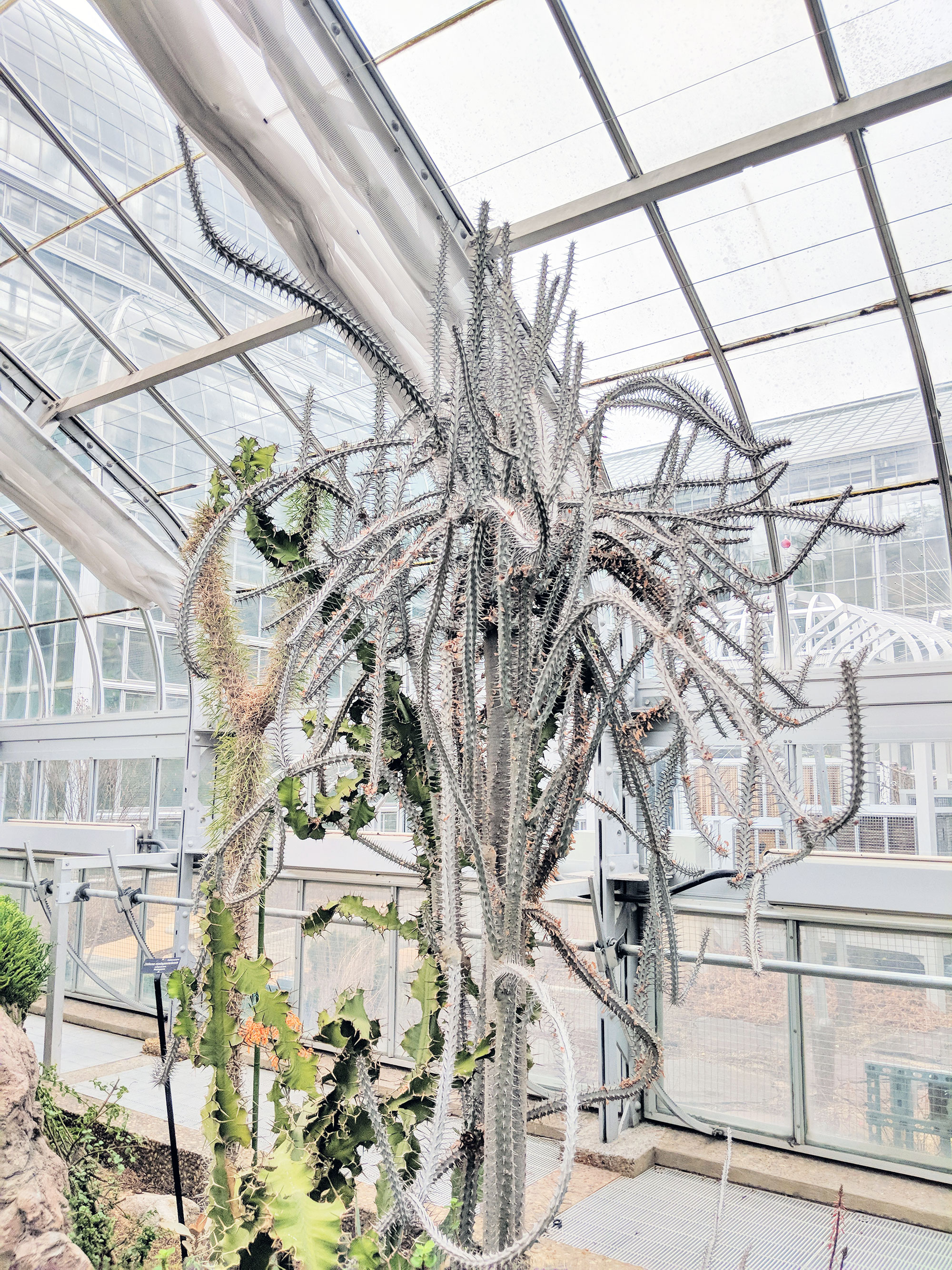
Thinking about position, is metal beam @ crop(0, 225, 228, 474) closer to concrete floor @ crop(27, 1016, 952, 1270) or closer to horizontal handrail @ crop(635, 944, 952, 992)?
horizontal handrail @ crop(635, 944, 952, 992)

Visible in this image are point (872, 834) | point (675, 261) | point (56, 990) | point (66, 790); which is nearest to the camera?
point (675, 261)

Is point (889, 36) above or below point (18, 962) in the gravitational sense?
above

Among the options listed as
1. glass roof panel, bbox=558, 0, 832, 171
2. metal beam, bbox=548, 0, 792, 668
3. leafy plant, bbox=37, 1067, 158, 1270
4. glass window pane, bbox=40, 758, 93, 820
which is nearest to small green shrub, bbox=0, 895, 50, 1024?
leafy plant, bbox=37, 1067, 158, 1270

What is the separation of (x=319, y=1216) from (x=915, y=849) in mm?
2984

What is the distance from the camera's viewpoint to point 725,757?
4.09m

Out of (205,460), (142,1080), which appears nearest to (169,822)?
(142,1080)

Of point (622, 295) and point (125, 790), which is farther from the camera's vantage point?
point (125, 790)

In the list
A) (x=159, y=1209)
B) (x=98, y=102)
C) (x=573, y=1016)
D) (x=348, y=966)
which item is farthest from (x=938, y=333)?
(x=348, y=966)

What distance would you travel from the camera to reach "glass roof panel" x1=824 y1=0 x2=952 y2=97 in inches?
100

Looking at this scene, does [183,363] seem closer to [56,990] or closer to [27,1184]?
[56,990]

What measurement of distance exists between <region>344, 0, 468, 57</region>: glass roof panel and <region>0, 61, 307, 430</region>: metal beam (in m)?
1.41

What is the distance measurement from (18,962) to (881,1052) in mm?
3375

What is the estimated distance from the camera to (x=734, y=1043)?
360 cm

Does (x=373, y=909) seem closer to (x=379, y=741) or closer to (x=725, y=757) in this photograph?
(x=379, y=741)
